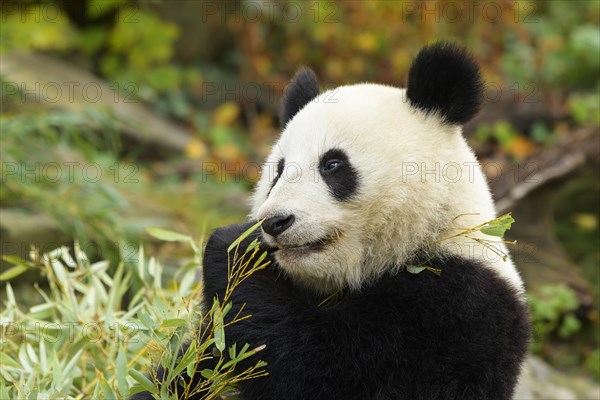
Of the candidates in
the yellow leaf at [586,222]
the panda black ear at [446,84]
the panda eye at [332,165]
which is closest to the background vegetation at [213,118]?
the yellow leaf at [586,222]

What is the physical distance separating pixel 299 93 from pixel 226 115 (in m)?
6.17

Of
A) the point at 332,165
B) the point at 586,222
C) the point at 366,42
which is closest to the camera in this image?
the point at 332,165

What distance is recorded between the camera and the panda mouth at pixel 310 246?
2.72 m

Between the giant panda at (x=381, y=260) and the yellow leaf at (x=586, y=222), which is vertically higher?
the giant panda at (x=381, y=260)

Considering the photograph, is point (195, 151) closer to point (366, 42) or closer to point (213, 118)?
point (213, 118)

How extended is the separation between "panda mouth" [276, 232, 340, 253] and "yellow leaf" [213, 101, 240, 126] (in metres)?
6.76

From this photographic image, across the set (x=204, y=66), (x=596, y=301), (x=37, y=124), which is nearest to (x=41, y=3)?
(x=204, y=66)

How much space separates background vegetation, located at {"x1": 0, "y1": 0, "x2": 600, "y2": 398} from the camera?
5242 mm

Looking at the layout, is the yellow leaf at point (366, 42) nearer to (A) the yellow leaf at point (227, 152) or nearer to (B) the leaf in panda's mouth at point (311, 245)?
(A) the yellow leaf at point (227, 152)

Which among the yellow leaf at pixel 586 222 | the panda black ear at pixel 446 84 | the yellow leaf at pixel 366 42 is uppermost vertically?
the panda black ear at pixel 446 84

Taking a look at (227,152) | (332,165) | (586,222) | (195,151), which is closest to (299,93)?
(332,165)

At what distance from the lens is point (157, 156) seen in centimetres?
856

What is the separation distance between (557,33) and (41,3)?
721cm

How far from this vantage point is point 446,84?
293 cm
